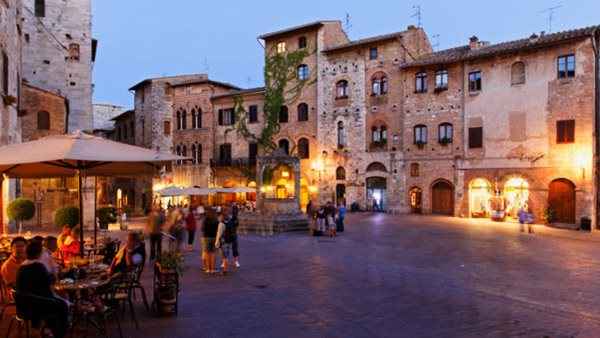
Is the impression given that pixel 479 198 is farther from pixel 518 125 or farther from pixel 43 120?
pixel 43 120

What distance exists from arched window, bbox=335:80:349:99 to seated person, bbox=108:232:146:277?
27.8 m

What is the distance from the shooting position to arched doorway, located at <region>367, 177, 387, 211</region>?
32.7 meters

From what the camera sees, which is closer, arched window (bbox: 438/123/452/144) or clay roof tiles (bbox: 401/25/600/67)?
clay roof tiles (bbox: 401/25/600/67)

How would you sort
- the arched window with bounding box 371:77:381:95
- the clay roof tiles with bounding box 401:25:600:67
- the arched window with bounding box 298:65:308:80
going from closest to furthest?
the clay roof tiles with bounding box 401:25:600:67
the arched window with bounding box 371:77:381:95
the arched window with bounding box 298:65:308:80

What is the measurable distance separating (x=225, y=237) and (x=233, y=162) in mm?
26979

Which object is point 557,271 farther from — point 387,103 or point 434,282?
point 387,103

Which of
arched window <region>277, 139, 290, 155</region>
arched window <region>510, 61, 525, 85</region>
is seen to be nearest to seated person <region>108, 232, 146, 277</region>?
arched window <region>510, 61, 525, 85</region>

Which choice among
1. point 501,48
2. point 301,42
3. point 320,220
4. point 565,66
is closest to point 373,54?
point 301,42

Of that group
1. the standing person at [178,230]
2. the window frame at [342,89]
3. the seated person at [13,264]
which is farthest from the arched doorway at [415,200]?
the seated person at [13,264]

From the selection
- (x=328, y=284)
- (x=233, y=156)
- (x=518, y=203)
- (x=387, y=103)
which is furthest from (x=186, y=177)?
(x=328, y=284)

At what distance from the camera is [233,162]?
38156 mm

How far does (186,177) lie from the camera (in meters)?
40.7

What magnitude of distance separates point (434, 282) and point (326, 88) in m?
26.2

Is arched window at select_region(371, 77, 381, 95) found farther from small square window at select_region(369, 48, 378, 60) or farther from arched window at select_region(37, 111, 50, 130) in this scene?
arched window at select_region(37, 111, 50, 130)
